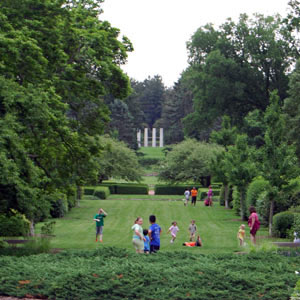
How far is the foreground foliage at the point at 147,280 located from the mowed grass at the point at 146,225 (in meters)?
6.99

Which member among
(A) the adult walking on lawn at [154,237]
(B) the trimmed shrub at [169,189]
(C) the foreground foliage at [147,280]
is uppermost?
(B) the trimmed shrub at [169,189]

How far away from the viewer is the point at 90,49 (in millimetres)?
24812

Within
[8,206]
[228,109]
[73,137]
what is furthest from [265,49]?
[8,206]

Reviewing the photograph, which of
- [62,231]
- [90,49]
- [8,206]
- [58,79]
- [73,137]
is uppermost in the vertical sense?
[90,49]

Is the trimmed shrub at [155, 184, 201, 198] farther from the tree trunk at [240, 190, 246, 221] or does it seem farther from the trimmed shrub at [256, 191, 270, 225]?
the trimmed shrub at [256, 191, 270, 225]

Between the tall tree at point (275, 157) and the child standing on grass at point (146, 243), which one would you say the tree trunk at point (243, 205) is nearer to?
the tall tree at point (275, 157)

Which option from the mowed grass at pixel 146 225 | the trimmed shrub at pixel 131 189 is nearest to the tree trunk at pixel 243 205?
the mowed grass at pixel 146 225

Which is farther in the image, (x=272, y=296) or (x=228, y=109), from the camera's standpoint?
(x=228, y=109)

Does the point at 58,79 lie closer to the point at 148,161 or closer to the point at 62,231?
the point at 62,231

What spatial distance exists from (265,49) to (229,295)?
45.4 metres

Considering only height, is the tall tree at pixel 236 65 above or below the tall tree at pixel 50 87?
above

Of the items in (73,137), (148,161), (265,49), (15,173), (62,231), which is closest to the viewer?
(15,173)

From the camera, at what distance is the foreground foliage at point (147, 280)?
37.5 feet

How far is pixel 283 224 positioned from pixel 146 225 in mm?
8574
